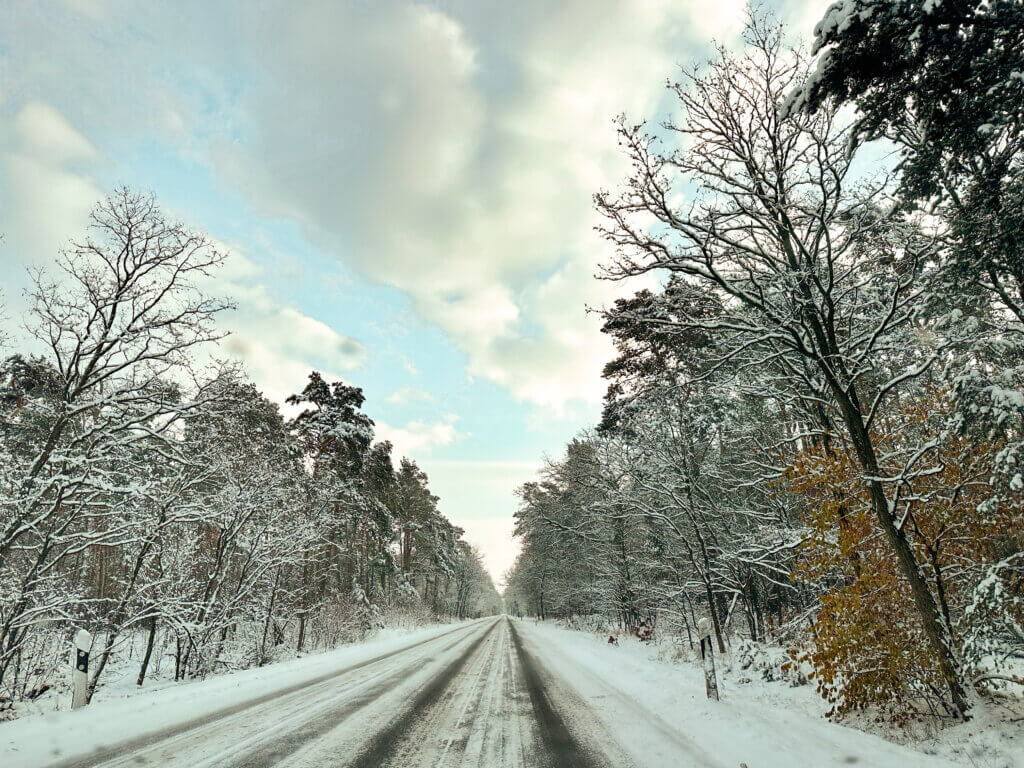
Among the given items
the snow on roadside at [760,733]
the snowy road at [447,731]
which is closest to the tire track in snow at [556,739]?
the snowy road at [447,731]

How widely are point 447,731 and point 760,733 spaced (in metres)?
3.39

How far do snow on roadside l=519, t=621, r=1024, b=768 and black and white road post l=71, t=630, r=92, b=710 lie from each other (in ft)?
23.8

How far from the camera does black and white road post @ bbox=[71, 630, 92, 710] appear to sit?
6.42 m

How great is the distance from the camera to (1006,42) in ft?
13.6

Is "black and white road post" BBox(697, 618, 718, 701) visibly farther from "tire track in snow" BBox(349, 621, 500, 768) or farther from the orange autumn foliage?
"tire track in snow" BBox(349, 621, 500, 768)

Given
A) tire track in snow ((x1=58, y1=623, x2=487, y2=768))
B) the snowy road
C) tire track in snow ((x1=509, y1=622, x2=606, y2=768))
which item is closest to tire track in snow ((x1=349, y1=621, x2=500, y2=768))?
the snowy road

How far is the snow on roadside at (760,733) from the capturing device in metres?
4.07

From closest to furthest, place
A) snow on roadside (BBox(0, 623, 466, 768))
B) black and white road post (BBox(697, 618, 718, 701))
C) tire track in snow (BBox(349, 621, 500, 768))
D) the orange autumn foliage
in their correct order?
tire track in snow (BBox(349, 621, 500, 768)), snow on roadside (BBox(0, 623, 466, 768)), the orange autumn foliage, black and white road post (BBox(697, 618, 718, 701))

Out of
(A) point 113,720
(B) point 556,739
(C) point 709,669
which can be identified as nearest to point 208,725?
(A) point 113,720

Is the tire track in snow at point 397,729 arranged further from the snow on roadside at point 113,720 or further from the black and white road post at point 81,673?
the black and white road post at point 81,673

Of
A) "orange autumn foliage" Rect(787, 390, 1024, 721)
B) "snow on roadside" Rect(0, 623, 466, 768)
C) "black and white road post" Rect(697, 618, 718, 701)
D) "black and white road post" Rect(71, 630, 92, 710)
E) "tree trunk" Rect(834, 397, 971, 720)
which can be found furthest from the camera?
"black and white road post" Rect(697, 618, 718, 701)

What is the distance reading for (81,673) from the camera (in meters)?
6.51

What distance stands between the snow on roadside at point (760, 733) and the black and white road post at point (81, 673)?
23.8 feet

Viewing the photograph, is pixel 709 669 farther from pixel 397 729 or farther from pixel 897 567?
pixel 397 729
